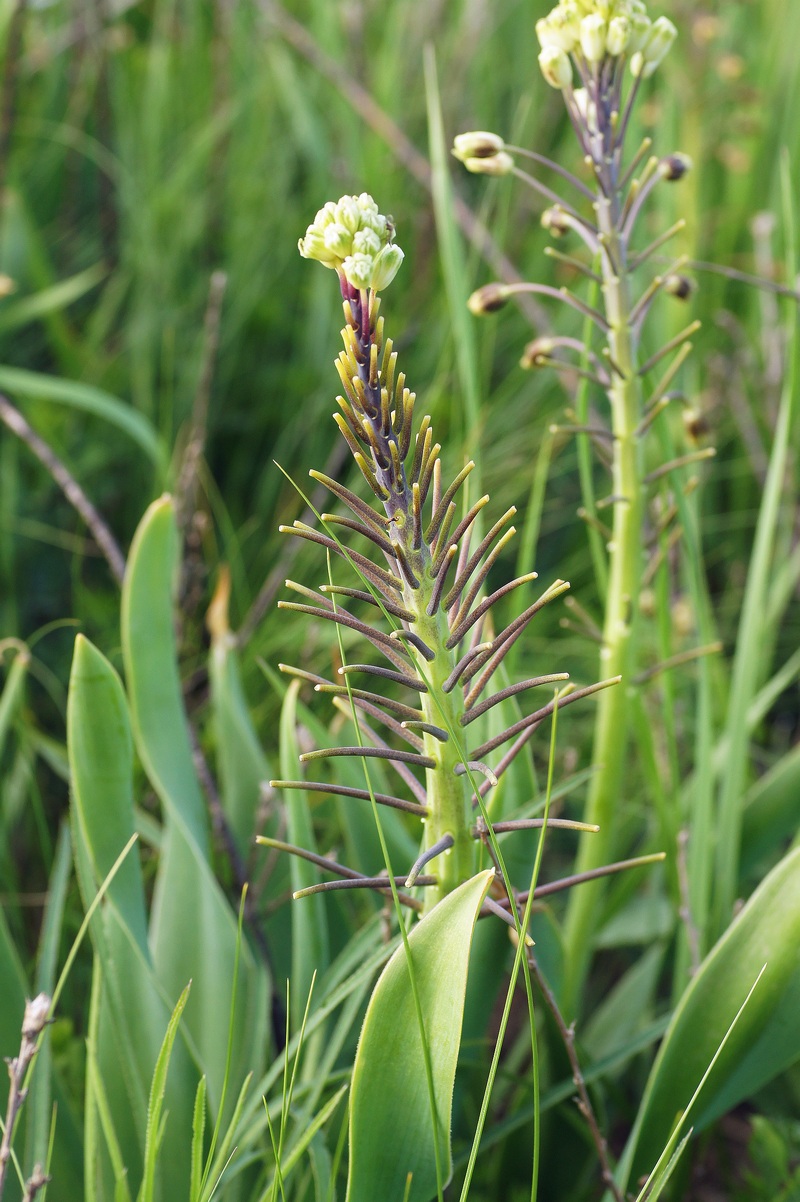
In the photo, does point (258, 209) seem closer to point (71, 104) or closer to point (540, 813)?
point (71, 104)

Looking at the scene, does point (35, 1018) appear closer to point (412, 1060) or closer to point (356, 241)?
point (412, 1060)

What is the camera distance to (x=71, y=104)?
2.12 m

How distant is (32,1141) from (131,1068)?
0.08m

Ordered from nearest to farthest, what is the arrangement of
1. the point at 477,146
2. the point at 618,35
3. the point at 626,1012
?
the point at 618,35 < the point at 477,146 < the point at 626,1012

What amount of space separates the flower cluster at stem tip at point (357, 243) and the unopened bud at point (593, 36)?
295mm

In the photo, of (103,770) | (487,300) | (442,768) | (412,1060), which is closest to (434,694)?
(442,768)

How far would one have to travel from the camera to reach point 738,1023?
29.0 inches

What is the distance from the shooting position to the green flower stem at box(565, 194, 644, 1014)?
79 centimetres

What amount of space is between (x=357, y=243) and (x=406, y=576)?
17cm

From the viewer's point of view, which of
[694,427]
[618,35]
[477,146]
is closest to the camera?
[618,35]

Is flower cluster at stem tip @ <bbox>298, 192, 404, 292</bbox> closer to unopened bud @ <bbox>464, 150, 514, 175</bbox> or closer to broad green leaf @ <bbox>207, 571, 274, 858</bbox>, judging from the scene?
unopened bud @ <bbox>464, 150, 514, 175</bbox>

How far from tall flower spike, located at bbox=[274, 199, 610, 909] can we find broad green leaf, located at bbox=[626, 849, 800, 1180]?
0.21 metres

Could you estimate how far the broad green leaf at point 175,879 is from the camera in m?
0.84

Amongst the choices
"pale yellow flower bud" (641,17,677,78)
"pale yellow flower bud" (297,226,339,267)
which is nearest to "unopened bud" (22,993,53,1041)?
"pale yellow flower bud" (297,226,339,267)
